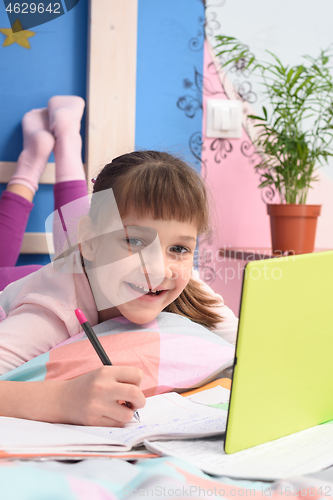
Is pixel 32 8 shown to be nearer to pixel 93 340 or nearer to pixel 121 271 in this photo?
pixel 121 271

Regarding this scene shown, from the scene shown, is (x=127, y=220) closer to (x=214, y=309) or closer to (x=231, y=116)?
(x=214, y=309)

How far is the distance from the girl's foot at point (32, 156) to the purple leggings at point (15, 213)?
47 millimetres

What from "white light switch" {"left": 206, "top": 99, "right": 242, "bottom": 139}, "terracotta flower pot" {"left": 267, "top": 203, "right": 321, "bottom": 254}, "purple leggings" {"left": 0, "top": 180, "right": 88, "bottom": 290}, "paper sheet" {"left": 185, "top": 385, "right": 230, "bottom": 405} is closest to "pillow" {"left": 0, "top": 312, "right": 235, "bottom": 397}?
"paper sheet" {"left": 185, "top": 385, "right": 230, "bottom": 405}

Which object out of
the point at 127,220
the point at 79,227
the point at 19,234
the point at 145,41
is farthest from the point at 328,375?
the point at 145,41

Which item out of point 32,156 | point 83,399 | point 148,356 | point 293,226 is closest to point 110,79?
point 32,156

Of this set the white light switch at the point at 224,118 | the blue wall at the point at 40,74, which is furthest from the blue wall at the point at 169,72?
the blue wall at the point at 40,74

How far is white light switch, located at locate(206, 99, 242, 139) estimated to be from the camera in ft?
5.01

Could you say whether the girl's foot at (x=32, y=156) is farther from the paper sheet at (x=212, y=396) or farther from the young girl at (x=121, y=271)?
the paper sheet at (x=212, y=396)

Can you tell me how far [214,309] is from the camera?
869 mm

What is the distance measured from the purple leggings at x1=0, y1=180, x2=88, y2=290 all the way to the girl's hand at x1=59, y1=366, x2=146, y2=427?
821 mm

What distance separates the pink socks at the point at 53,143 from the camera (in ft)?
4.24

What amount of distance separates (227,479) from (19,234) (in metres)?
1.06

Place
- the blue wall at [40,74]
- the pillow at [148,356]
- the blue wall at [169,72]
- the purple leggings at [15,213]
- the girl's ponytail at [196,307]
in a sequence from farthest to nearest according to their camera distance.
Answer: the blue wall at [169,72]
the blue wall at [40,74]
the purple leggings at [15,213]
the girl's ponytail at [196,307]
the pillow at [148,356]

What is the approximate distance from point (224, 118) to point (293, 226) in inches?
17.0
